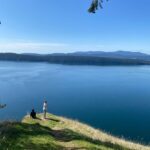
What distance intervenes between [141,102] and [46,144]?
6565 cm

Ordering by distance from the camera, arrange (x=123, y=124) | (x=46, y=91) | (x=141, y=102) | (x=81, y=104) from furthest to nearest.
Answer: (x=46, y=91) < (x=141, y=102) < (x=81, y=104) < (x=123, y=124)

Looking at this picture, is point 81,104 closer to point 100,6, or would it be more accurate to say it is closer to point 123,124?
point 123,124

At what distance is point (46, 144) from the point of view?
1486cm

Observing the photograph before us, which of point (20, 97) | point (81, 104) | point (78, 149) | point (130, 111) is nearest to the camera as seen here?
point (78, 149)

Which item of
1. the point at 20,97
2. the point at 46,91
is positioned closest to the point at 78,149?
the point at 20,97

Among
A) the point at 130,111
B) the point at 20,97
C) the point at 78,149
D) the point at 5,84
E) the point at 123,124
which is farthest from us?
the point at 5,84

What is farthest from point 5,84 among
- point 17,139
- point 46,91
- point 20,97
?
point 17,139

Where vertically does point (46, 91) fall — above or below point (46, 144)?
below

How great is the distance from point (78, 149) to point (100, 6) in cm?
692

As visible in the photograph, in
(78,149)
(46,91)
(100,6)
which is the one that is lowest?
(46,91)

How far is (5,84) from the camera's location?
348ft

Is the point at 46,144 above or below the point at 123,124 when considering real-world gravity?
above

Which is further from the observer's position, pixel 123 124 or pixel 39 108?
pixel 39 108

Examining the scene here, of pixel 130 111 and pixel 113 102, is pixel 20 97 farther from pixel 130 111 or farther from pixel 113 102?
pixel 130 111
